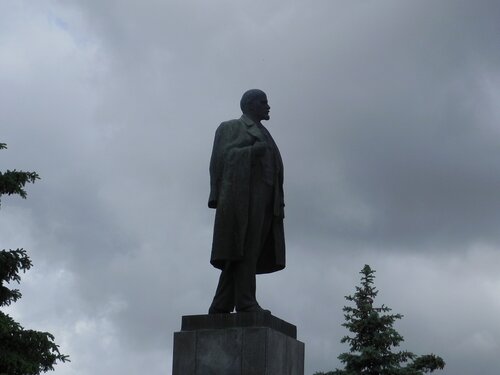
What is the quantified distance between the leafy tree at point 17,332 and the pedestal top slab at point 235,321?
392 inches

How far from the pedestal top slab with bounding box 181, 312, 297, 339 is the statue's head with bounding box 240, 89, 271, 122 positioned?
2765 millimetres

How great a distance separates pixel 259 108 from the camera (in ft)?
43.7

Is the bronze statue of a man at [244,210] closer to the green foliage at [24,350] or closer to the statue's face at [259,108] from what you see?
the statue's face at [259,108]

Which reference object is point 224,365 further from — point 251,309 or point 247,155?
point 247,155

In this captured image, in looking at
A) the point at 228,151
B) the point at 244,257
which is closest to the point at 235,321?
the point at 244,257

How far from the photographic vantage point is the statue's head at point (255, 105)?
13.3m

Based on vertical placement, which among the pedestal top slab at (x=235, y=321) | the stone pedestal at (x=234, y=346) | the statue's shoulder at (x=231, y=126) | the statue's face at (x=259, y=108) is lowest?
the stone pedestal at (x=234, y=346)

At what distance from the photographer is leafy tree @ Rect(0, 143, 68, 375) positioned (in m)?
21.6

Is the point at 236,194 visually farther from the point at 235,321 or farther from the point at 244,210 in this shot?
the point at 235,321

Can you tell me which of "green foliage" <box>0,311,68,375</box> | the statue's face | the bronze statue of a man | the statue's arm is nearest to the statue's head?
the statue's face

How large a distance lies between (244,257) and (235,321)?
0.85 metres

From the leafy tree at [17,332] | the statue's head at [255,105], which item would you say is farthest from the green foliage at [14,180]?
the statue's head at [255,105]

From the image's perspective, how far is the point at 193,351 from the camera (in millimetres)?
12281

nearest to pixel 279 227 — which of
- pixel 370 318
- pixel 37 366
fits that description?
pixel 37 366
